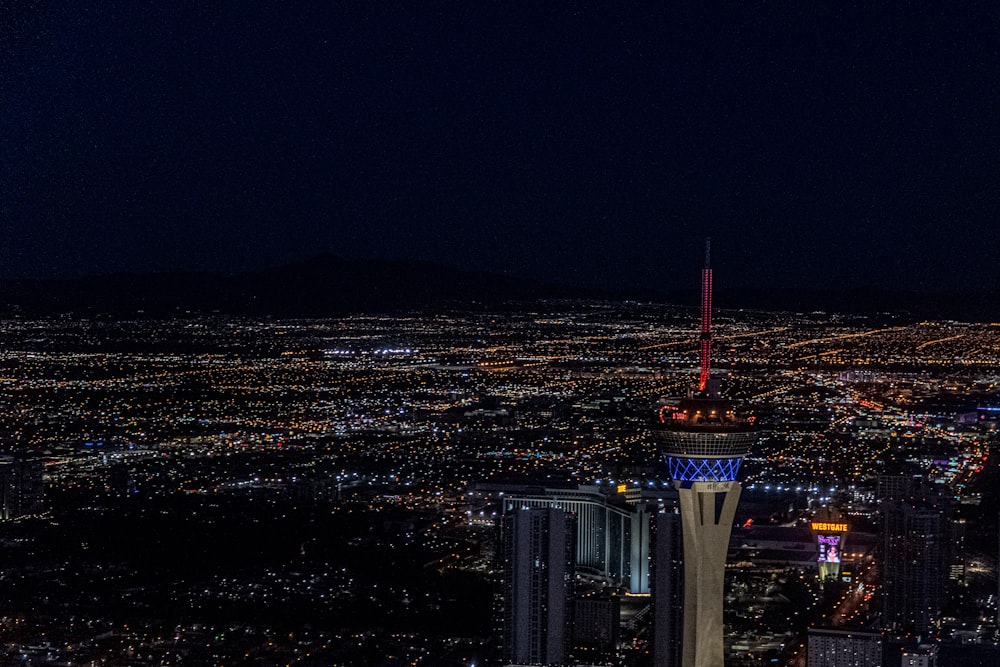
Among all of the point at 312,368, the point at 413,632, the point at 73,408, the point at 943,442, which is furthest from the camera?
the point at 312,368

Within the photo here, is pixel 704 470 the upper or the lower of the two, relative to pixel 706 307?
lower

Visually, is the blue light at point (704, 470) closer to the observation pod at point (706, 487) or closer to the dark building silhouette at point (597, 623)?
the observation pod at point (706, 487)

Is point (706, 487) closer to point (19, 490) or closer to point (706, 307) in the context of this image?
point (706, 307)

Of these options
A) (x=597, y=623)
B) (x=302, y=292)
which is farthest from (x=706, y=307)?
(x=302, y=292)

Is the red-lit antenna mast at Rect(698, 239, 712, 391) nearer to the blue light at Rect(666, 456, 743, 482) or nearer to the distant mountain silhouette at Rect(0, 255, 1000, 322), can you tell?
the blue light at Rect(666, 456, 743, 482)

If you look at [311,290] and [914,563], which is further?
[311,290]

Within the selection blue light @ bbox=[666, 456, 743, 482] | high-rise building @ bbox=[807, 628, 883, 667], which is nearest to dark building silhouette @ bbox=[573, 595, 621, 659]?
high-rise building @ bbox=[807, 628, 883, 667]

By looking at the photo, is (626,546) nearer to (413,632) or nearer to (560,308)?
(413,632)

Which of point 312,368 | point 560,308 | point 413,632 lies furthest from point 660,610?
point 312,368
